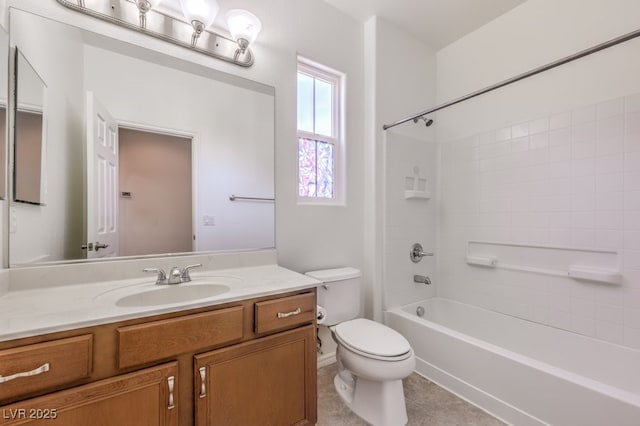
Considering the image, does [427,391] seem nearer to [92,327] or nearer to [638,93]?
[92,327]

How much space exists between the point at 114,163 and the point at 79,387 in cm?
97

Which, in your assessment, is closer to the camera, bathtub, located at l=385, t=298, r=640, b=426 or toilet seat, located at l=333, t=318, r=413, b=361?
bathtub, located at l=385, t=298, r=640, b=426

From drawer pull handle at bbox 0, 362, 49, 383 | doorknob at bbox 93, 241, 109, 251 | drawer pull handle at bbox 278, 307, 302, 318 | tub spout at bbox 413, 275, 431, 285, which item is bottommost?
tub spout at bbox 413, 275, 431, 285

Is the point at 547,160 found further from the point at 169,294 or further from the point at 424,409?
the point at 169,294

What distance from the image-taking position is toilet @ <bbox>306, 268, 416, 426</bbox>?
1395 millimetres

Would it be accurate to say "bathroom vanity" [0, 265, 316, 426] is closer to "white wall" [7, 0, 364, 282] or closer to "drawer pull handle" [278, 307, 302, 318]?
"drawer pull handle" [278, 307, 302, 318]

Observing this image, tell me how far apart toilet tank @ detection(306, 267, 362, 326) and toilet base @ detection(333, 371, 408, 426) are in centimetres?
39

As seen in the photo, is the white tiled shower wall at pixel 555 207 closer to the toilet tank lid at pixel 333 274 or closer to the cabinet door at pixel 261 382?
the toilet tank lid at pixel 333 274

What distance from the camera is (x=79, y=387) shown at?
0.82 meters

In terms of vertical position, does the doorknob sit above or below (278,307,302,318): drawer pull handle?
above

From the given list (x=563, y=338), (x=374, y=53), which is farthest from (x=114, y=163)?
(x=563, y=338)

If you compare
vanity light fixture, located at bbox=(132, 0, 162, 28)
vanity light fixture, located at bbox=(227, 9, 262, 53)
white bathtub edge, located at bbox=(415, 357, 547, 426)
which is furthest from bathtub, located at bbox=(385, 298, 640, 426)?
vanity light fixture, located at bbox=(132, 0, 162, 28)

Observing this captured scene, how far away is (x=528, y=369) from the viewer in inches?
55.6

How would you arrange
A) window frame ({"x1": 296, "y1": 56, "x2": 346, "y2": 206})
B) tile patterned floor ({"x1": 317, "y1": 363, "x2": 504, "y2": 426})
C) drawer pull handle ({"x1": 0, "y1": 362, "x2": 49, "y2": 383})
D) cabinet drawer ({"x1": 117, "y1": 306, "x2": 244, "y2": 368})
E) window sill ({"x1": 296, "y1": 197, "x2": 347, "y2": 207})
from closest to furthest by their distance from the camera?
drawer pull handle ({"x1": 0, "y1": 362, "x2": 49, "y2": 383}), cabinet drawer ({"x1": 117, "y1": 306, "x2": 244, "y2": 368}), tile patterned floor ({"x1": 317, "y1": 363, "x2": 504, "y2": 426}), window sill ({"x1": 296, "y1": 197, "x2": 347, "y2": 207}), window frame ({"x1": 296, "y1": 56, "x2": 346, "y2": 206})
